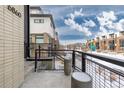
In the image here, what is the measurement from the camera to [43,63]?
20.2ft

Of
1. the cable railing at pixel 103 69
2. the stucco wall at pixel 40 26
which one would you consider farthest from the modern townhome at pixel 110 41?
the stucco wall at pixel 40 26

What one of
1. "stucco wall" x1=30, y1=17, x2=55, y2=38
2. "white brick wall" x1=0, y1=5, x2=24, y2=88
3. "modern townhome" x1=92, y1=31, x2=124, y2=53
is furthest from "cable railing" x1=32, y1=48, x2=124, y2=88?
"stucco wall" x1=30, y1=17, x2=55, y2=38

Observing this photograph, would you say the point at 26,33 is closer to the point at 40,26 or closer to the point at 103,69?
the point at 103,69

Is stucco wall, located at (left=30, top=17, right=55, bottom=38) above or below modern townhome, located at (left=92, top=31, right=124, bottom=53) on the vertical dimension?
above

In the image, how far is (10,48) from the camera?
2484 millimetres

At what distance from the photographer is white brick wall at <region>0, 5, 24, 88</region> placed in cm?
217

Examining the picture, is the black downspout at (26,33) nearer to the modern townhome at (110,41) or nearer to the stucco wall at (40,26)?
the modern townhome at (110,41)

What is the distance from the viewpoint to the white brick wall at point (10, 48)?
217 centimetres

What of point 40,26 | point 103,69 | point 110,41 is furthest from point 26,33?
point 40,26

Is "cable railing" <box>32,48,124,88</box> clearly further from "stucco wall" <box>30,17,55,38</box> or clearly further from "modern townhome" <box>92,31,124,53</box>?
"stucco wall" <box>30,17,55,38</box>

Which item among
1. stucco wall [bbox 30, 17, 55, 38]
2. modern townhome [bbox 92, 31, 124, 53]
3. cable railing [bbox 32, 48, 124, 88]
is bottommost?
cable railing [bbox 32, 48, 124, 88]

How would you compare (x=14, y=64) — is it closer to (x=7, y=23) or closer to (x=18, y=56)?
(x=18, y=56)
